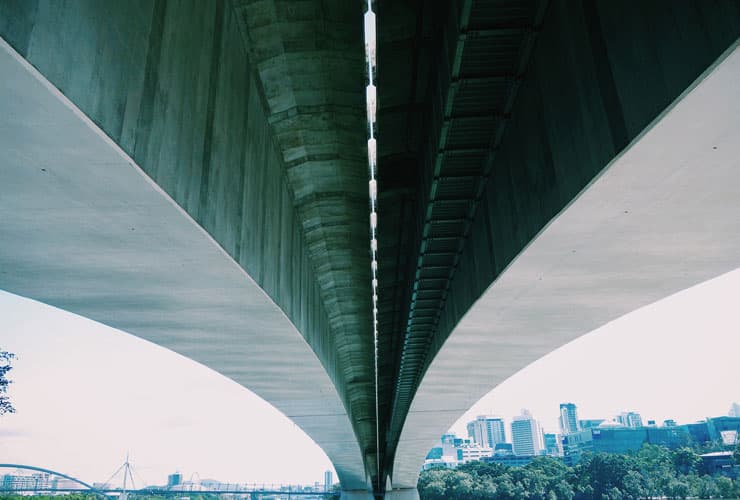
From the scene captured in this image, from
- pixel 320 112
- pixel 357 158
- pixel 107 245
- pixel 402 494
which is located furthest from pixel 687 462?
pixel 107 245

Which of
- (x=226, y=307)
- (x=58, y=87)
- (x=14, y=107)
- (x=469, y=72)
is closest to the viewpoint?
(x=58, y=87)

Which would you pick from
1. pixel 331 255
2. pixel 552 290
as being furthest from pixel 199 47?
pixel 331 255

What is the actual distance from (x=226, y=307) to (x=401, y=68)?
248 inches

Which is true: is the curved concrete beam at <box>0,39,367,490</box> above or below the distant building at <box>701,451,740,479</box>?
above

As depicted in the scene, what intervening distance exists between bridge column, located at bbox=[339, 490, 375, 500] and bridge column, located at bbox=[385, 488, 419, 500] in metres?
2.27

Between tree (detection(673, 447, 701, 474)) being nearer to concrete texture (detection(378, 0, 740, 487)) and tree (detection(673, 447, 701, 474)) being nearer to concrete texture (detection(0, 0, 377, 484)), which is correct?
concrete texture (detection(378, 0, 740, 487))

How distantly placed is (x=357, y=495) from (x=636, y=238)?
70676 millimetres

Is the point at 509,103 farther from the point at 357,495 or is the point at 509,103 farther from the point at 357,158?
the point at 357,495

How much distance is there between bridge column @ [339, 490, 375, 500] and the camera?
237 ft

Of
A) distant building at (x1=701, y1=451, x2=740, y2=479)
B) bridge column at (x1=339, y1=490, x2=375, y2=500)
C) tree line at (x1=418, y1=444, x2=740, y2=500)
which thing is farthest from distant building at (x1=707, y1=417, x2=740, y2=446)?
bridge column at (x1=339, y1=490, x2=375, y2=500)

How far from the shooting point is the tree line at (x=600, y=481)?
392ft

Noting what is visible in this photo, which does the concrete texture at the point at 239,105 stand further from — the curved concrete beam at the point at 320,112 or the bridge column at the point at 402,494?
the bridge column at the point at 402,494

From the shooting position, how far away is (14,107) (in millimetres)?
5219

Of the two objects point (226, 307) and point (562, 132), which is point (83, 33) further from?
point (226, 307)
